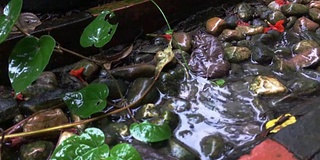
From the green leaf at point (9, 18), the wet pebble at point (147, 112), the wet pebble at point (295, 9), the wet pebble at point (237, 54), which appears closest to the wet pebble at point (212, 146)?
the wet pebble at point (147, 112)

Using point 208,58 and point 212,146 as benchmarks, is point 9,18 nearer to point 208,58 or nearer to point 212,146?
point 212,146

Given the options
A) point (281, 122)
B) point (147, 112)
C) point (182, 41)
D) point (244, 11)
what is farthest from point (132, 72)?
point (244, 11)

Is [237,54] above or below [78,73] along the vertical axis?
below

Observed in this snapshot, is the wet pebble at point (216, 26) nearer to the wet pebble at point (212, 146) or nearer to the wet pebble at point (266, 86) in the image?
the wet pebble at point (266, 86)

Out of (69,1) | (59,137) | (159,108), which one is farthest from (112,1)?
(59,137)

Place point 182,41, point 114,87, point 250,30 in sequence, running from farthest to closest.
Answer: point 250,30 → point 182,41 → point 114,87

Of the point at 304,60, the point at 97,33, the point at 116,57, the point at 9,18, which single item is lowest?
the point at 304,60

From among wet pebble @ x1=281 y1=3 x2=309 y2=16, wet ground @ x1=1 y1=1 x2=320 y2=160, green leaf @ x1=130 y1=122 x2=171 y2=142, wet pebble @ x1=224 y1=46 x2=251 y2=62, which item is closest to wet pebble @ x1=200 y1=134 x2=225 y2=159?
wet ground @ x1=1 y1=1 x2=320 y2=160

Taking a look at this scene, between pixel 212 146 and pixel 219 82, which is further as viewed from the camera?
pixel 219 82
